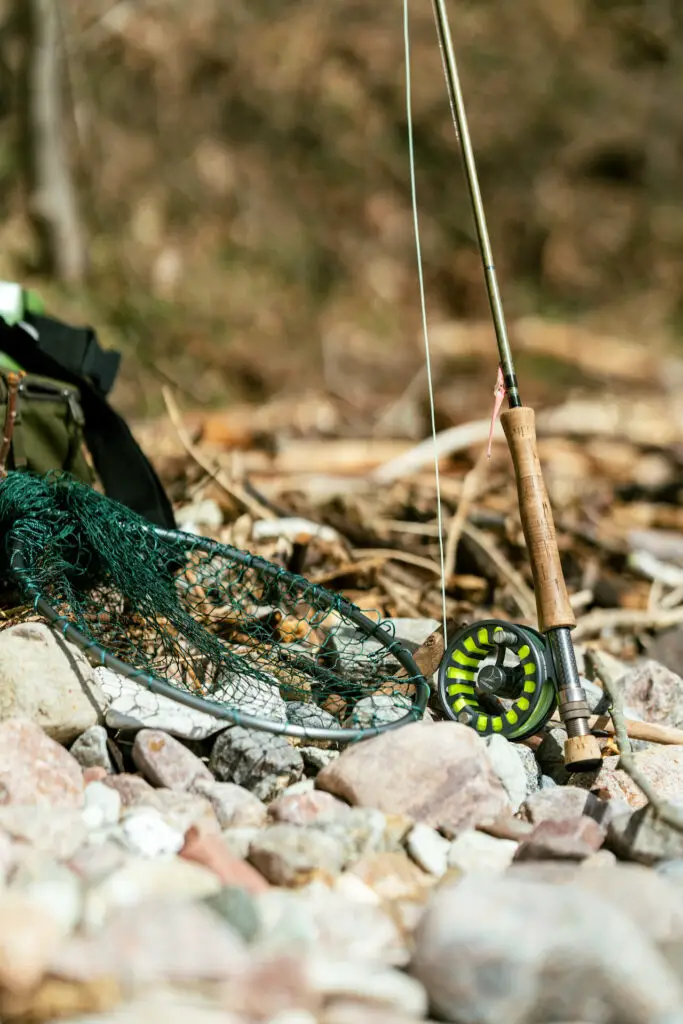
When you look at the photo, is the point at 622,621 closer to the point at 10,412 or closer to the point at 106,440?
the point at 106,440

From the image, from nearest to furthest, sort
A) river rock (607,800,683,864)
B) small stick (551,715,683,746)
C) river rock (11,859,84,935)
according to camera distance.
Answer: river rock (11,859,84,935) < river rock (607,800,683,864) < small stick (551,715,683,746)

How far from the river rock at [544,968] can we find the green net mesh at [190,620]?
84cm

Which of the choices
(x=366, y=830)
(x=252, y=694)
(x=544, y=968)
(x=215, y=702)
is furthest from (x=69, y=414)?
(x=544, y=968)

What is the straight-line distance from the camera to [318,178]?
10.6 m

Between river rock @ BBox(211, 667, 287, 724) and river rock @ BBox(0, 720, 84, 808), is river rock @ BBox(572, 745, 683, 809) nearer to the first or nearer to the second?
river rock @ BBox(211, 667, 287, 724)

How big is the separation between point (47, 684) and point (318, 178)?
8908mm

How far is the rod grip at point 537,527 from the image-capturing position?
→ 102 inches

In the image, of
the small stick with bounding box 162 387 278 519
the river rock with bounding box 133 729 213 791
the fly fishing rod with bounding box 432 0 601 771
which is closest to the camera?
the river rock with bounding box 133 729 213 791

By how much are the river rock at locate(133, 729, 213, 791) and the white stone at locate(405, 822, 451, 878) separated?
486 mm

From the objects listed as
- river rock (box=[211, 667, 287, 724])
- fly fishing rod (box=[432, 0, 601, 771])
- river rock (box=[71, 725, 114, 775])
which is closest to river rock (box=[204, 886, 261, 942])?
river rock (box=[71, 725, 114, 775])

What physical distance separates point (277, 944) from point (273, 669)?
119 centimetres

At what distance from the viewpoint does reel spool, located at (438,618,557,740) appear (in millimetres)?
2584

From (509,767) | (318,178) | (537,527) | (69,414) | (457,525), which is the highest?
(318,178)

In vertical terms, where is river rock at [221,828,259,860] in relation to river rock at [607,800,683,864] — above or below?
below
